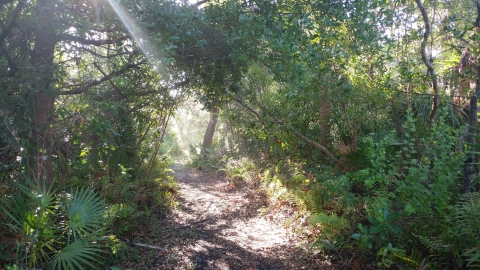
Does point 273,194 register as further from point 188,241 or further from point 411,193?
point 411,193

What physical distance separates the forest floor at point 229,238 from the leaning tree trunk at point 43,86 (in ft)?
7.14

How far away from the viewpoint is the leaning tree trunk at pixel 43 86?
464 cm

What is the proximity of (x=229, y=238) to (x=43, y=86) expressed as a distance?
455cm

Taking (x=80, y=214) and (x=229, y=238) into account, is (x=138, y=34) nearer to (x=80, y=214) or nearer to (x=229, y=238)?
(x=80, y=214)

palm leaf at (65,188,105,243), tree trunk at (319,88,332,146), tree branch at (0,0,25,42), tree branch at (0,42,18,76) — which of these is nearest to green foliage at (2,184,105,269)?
palm leaf at (65,188,105,243)

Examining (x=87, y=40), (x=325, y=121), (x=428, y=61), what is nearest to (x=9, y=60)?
(x=87, y=40)

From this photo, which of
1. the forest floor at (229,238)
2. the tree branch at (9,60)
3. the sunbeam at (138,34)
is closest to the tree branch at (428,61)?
the forest floor at (229,238)

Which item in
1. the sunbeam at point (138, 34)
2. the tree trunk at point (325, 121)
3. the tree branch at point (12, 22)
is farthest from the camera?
the tree trunk at point (325, 121)

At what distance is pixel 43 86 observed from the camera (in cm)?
484

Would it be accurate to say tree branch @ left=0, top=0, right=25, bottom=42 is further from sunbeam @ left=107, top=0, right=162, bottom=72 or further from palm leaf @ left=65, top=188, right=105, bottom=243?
palm leaf @ left=65, top=188, right=105, bottom=243

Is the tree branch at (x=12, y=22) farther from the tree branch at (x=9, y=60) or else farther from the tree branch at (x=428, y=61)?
the tree branch at (x=428, y=61)

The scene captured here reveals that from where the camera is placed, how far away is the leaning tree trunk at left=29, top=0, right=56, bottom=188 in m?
4.64

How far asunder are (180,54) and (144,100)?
2659mm

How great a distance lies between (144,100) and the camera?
8555 mm
